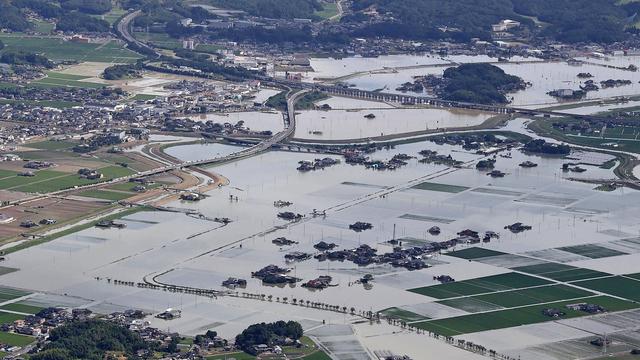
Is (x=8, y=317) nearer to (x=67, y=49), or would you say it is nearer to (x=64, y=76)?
(x=64, y=76)

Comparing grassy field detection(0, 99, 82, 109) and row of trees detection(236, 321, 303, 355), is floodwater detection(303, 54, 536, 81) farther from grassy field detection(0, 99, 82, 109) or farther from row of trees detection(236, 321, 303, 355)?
row of trees detection(236, 321, 303, 355)

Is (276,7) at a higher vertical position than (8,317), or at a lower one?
higher

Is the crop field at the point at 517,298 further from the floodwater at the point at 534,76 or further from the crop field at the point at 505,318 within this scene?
the floodwater at the point at 534,76

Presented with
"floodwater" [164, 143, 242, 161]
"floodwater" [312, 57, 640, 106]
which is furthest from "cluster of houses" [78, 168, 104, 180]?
"floodwater" [312, 57, 640, 106]

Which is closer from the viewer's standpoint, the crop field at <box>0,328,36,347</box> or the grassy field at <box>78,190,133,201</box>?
the crop field at <box>0,328,36,347</box>

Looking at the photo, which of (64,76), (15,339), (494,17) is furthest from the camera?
(494,17)

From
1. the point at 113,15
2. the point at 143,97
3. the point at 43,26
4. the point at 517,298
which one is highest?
the point at 113,15

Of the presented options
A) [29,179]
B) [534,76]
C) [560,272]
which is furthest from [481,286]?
[534,76]
